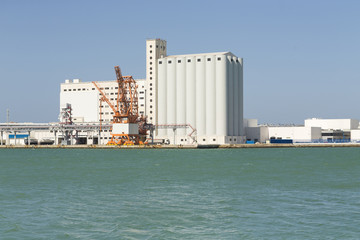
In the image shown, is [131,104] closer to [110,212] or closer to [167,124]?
[167,124]

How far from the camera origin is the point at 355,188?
45812 mm

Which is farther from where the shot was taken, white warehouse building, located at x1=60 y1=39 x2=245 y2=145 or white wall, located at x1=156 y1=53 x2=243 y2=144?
white warehouse building, located at x1=60 y1=39 x2=245 y2=145

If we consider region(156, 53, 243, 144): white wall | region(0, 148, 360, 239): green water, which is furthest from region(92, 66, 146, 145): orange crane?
region(0, 148, 360, 239): green water

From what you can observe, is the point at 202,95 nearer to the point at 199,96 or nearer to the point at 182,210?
the point at 199,96

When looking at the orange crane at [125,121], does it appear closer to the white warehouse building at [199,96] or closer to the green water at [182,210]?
the white warehouse building at [199,96]

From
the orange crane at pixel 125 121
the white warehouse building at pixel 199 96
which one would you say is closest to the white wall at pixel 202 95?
the white warehouse building at pixel 199 96

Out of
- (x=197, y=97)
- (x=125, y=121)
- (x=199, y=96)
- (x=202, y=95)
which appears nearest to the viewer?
(x=125, y=121)

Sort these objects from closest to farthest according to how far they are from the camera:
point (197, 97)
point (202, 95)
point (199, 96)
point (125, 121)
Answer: point (125, 121), point (202, 95), point (199, 96), point (197, 97)

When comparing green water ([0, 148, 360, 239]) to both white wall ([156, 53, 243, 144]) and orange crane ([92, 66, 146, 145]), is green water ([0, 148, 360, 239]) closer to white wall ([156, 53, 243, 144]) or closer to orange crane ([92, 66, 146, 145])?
orange crane ([92, 66, 146, 145])

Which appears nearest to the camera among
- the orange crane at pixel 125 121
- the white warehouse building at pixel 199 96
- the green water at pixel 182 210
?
the green water at pixel 182 210

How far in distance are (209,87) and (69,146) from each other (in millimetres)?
56902

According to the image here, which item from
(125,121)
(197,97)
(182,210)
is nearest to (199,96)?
(197,97)

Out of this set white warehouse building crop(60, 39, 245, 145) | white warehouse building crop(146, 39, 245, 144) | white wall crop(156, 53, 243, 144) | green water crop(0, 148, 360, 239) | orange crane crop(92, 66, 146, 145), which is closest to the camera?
green water crop(0, 148, 360, 239)

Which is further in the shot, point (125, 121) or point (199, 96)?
point (199, 96)
